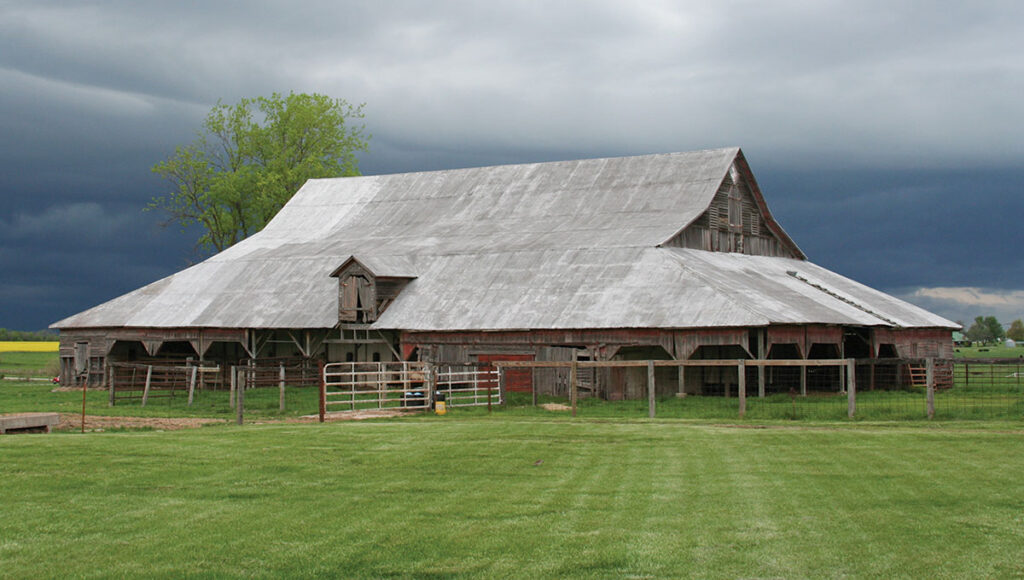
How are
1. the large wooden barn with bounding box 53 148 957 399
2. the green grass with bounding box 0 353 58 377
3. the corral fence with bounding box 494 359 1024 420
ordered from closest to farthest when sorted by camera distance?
1. the corral fence with bounding box 494 359 1024 420
2. the large wooden barn with bounding box 53 148 957 399
3. the green grass with bounding box 0 353 58 377

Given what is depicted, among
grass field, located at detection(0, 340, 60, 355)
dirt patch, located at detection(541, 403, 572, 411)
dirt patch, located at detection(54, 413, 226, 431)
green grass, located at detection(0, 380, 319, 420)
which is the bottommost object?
green grass, located at detection(0, 380, 319, 420)

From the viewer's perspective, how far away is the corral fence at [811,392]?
991 inches

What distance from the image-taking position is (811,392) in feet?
130

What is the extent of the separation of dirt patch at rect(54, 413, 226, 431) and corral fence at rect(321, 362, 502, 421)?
346cm

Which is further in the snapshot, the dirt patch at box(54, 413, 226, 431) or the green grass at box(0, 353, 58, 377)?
the green grass at box(0, 353, 58, 377)

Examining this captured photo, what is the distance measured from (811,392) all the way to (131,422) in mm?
24048

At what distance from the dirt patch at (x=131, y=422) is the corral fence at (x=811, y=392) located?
8.52m

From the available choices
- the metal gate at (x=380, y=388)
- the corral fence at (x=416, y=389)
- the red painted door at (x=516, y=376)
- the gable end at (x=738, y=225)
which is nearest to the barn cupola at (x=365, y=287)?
the metal gate at (x=380, y=388)

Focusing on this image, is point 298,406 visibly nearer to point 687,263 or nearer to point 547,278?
point 547,278

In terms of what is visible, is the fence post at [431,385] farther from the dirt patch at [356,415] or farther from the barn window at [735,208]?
the barn window at [735,208]

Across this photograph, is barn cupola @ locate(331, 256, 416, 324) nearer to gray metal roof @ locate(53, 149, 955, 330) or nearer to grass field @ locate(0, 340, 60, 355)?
gray metal roof @ locate(53, 149, 955, 330)

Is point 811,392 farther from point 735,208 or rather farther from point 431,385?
point 431,385

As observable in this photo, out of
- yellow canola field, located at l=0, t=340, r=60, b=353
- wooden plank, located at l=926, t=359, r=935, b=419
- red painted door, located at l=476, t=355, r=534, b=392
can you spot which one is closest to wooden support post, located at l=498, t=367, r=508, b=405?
red painted door, located at l=476, t=355, r=534, b=392

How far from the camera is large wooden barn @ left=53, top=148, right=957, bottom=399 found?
127 ft
